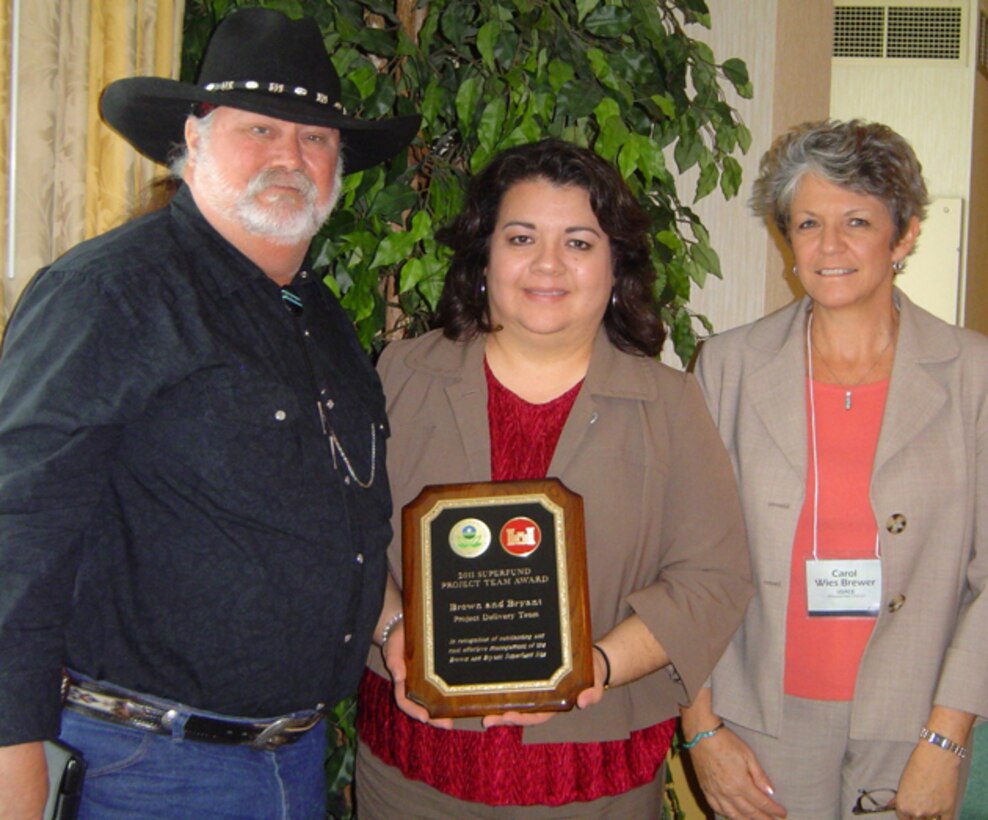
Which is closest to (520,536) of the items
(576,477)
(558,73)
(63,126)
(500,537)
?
(500,537)

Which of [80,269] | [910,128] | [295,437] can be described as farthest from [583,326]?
[910,128]

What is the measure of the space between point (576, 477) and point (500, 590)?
26 centimetres

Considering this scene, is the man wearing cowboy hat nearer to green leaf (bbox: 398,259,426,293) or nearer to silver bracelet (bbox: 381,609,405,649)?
silver bracelet (bbox: 381,609,405,649)

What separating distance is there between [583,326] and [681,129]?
0.76 meters

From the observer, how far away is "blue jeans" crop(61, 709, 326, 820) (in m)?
1.44

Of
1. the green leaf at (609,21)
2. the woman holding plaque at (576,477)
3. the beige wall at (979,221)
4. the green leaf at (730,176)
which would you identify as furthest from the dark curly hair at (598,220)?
the beige wall at (979,221)

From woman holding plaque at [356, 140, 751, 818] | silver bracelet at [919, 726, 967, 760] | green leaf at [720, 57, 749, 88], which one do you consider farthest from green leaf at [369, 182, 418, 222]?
silver bracelet at [919, 726, 967, 760]

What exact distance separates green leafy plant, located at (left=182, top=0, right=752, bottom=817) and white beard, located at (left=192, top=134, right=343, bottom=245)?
368 mm

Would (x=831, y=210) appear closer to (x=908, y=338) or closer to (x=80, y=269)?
(x=908, y=338)

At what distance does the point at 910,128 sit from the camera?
18.6 feet

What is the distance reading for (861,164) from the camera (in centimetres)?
189

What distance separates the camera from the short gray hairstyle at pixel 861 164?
1.89m

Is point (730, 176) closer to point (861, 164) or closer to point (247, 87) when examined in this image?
point (861, 164)

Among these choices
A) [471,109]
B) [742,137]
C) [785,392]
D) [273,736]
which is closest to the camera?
[273,736]
